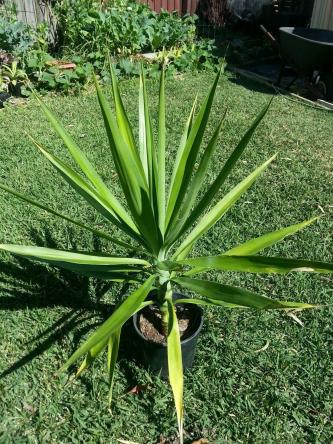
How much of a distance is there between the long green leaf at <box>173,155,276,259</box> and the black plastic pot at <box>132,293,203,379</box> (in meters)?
0.39

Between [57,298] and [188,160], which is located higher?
[188,160]

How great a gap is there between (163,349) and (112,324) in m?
0.56

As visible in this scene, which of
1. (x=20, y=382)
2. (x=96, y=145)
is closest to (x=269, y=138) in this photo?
(x=96, y=145)

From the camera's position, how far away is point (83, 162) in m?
1.76

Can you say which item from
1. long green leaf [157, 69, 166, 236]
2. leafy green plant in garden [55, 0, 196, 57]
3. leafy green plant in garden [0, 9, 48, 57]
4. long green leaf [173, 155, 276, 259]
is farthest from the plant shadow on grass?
leafy green plant in garden [55, 0, 196, 57]

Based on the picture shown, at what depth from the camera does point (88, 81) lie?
19.1 ft

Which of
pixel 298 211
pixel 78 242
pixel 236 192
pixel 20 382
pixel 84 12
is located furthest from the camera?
pixel 84 12

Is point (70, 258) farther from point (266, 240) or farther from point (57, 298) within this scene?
point (57, 298)

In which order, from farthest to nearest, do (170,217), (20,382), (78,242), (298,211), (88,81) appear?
(88,81), (298,211), (78,242), (20,382), (170,217)

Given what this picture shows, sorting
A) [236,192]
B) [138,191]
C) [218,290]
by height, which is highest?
[138,191]

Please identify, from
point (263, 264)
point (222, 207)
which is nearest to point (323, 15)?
point (222, 207)

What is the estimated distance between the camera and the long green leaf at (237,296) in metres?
1.26

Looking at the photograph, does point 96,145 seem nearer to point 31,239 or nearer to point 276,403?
point 31,239

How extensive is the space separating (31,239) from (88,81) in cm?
352
